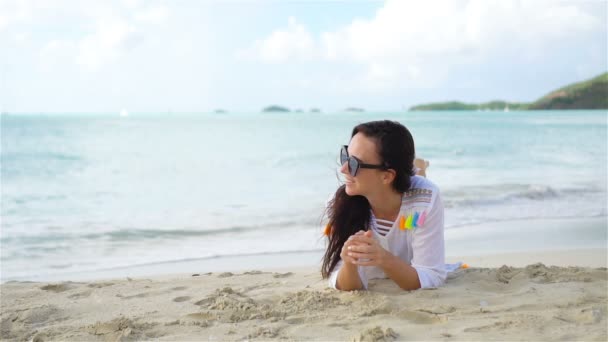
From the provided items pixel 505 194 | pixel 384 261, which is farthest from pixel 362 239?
pixel 505 194

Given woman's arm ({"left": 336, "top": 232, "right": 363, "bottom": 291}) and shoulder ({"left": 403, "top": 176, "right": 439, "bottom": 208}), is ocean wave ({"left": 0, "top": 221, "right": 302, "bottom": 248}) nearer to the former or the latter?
woman's arm ({"left": 336, "top": 232, "right": 363, "bottom": 291})

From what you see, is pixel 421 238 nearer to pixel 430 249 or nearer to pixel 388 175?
pixel 430 249

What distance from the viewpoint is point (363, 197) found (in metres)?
Result: 3.71

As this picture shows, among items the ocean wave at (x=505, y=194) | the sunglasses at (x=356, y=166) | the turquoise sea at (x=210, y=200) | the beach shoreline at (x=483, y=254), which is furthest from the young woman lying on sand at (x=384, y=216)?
the ocean wave at (x=505, y=194)

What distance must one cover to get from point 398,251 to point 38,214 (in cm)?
840

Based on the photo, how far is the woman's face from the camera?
3.40 meters

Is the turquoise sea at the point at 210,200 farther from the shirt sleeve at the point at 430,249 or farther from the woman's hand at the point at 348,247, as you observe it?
the woman's hand at the point at 348,247

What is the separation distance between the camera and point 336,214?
3.74 m

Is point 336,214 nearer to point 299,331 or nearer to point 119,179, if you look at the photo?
point 299,331


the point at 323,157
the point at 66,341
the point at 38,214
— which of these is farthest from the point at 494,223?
the point at 323,157

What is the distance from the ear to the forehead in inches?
3.8

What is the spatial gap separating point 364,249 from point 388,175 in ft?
1.61

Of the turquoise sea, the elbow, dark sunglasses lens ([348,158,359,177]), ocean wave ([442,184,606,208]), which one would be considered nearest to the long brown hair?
dark sunglasses lens ([348,158,359,177])

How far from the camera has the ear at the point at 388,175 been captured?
344cm
